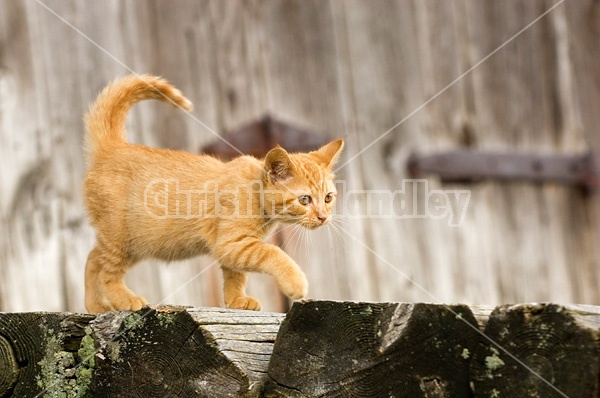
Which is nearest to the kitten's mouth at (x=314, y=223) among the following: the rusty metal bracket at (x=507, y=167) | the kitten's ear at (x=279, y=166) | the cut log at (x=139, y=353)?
the kitten's ear at (x=279, y=166)

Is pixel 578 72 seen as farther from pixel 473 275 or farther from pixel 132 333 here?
pixel 132 333

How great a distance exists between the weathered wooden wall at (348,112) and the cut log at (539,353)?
2.78 metres

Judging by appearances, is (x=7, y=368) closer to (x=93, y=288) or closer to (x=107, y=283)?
(x=107, y=283)

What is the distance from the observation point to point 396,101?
5129 millimetres

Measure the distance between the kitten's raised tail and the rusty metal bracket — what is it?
2.00m

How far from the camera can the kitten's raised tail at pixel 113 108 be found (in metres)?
3.73

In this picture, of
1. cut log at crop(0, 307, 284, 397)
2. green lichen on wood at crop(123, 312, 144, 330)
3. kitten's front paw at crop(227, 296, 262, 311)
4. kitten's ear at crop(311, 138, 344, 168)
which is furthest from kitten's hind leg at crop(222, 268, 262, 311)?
green lichen on wood at crop(123, 312, 144, 330)

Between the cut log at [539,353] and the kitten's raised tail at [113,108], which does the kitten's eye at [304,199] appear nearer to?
the kitten's raised tail at [113,108]

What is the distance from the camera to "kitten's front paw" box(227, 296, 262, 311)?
3.58 metres

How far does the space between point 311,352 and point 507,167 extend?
145 inches

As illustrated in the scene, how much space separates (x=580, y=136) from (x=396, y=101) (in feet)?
5.00

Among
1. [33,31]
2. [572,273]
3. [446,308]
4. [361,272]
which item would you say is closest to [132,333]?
[446,308]

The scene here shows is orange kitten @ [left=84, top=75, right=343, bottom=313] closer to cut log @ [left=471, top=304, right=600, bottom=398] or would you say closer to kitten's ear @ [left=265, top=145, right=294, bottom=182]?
kitten's ear @ [left=265, top=145, right=294, bottom=182]

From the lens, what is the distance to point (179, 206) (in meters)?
3.61
